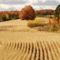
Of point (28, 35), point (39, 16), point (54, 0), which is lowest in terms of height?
point (28, 35)

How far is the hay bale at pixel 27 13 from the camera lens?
981cm

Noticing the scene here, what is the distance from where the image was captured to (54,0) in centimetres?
974

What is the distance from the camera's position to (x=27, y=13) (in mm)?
9938

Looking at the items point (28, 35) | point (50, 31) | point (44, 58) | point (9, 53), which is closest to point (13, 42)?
point (28, 35)

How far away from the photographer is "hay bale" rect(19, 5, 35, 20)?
32.2 feet

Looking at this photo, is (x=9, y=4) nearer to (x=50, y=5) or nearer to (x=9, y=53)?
(x=50, y=5)

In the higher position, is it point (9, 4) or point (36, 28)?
point (9, 4)

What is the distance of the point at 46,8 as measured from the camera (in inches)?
389

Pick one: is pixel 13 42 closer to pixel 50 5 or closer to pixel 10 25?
pixel 10 25

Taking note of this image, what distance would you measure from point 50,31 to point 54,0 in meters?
1.25

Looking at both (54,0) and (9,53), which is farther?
(54,0)

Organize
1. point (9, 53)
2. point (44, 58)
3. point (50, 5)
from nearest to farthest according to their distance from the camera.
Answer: point (44, 58) → point (9, 53) → point (50, 5)

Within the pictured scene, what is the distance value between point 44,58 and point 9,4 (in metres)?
4.42

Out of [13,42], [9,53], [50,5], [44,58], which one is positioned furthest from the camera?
[50,5]
